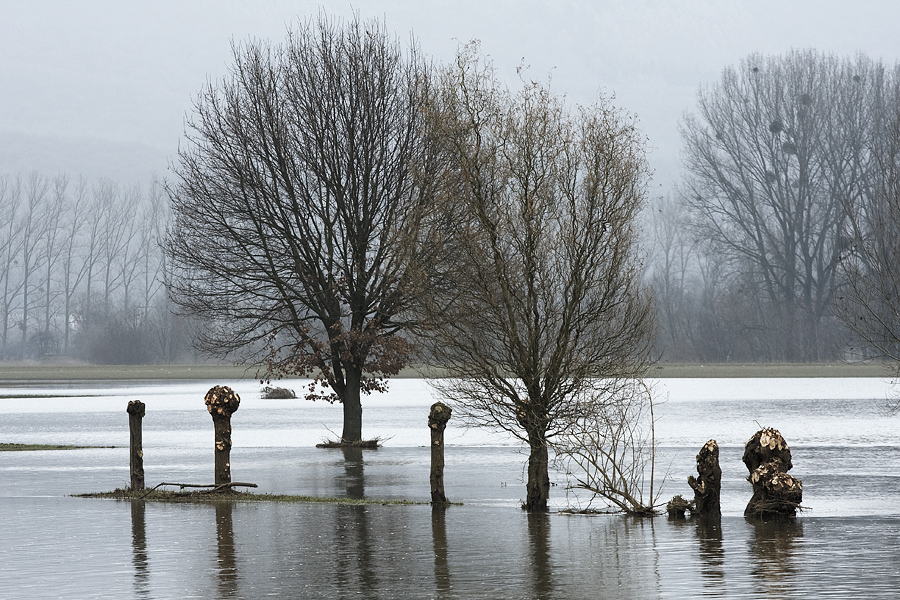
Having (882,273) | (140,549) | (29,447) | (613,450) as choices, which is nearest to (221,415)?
(140,549)

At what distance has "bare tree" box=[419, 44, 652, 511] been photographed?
58.5 feet

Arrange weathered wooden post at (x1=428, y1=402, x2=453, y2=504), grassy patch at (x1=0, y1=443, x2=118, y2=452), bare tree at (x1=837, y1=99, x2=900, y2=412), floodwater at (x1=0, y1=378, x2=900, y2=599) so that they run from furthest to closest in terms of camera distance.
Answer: grassy patch at (x1=0, y1=443, x2=118, y2=452) < bare tree at (x1=837, y1=99, x2=900, y2=412) < weathered wooden post at (x1=428, y1=402, x2=453, y2=504) < floodwater at (x1=0, y1=378, x2=900, y2=599)

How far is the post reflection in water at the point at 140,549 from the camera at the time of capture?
439 inches

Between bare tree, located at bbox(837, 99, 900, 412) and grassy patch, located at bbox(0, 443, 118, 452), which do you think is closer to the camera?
bare tree, located at bbox(837, 99, 900, 412)

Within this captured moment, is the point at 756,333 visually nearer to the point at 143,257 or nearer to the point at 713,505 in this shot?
the point at 713,505

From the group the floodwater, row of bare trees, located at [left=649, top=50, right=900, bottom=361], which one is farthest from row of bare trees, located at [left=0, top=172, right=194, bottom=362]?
the floodwater

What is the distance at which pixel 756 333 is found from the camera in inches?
4021

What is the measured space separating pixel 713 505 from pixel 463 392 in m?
Result: 4.05

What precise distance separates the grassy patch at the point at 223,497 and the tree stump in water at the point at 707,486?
4316mm

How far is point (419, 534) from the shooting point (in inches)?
587

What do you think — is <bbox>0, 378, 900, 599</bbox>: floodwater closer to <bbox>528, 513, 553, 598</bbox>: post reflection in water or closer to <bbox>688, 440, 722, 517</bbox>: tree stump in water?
<bbox>528, 513, 553, 598</bbox>: post reflection in water

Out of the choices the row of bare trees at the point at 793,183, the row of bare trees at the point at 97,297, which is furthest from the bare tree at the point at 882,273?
the row of bare trees at the point at 97,297

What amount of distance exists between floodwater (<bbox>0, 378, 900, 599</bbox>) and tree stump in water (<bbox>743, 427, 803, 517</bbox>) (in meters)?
0.30

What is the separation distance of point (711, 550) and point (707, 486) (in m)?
3.25
